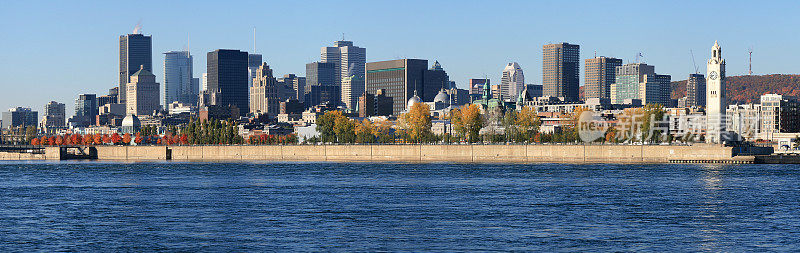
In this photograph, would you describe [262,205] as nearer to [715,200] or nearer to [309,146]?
[715,200]

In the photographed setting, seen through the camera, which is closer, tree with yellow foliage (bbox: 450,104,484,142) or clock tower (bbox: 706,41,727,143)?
clock tower (bbox: 706,41,727,143)

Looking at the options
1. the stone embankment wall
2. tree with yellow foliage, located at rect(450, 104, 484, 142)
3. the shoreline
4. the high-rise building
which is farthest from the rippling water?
tree with yellow foliage, located at rect(450, 104, 484, 142)

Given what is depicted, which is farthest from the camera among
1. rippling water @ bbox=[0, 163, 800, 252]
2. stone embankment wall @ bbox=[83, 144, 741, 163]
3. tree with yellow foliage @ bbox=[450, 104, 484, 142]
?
tree with yellow foliage @ bbox=[450, 104, 484, 142]

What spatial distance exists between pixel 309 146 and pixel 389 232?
13922 centimetres

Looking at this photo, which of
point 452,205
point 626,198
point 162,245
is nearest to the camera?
point 162,245

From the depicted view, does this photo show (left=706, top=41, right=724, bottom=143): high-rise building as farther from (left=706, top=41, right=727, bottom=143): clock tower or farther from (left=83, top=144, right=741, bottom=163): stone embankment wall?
(left=83, top=144, right=741, bottom=163): stone embankment wall

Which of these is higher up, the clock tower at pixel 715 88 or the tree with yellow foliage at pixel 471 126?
the clock tower at pixel 715 88

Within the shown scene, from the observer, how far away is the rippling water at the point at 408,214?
2042 inches

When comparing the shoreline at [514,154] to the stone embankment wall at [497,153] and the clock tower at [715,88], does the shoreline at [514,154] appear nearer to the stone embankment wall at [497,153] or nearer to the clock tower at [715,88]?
the stone embankment wall at [497,153]

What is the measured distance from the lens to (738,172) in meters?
117

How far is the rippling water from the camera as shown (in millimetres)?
51875

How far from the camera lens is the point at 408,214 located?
65438 millimetres

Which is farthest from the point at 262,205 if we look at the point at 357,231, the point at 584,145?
the point at 584,145

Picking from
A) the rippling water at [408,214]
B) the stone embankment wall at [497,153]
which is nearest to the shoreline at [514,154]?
the stone embankment wall at [497,153]
